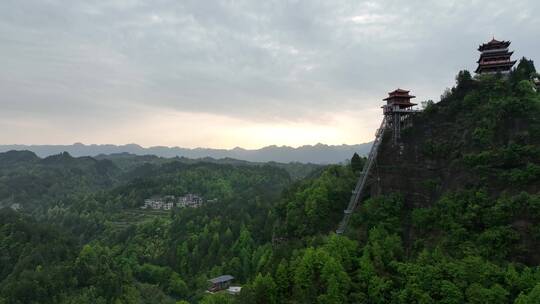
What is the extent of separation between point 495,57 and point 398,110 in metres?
12.5

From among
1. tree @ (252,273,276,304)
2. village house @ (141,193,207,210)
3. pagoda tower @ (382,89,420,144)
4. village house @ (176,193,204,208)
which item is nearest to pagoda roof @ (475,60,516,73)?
pagoda tower @ (382,89,420,144)

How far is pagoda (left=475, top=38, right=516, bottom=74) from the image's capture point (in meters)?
42.6

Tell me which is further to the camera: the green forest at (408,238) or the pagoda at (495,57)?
the pagoda at (495,57)

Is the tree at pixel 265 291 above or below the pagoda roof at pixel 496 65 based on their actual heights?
below

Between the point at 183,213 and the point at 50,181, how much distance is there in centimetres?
11546

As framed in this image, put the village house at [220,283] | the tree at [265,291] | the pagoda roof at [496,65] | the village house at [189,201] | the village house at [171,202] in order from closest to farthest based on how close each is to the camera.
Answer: the tree at [265,291] → the pagoda roof at [496,65] → the village house at [220,283] → the village house at [171,202] → the village house at [189,201]

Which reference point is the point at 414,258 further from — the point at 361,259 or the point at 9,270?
the point at 9,270

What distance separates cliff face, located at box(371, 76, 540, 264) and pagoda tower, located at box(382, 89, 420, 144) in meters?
0.87

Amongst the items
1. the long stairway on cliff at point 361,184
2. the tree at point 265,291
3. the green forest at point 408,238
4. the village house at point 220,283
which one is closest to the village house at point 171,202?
the green forest at point 408,238

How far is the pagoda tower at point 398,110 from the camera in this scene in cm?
4378

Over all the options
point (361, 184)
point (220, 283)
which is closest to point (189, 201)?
point (220, 283)

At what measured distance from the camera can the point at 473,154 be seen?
121 ft

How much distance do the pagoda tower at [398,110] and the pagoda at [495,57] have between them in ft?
30.5

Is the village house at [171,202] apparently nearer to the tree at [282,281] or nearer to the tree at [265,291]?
the tree at [282,281]
